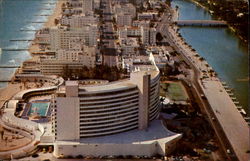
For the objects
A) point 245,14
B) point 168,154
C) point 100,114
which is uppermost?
point 245,14

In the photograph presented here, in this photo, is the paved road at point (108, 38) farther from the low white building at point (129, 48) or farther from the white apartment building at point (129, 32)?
the white apartment building at point (129, 32)

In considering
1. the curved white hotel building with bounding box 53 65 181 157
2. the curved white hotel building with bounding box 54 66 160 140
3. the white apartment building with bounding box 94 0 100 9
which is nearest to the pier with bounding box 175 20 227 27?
the white apartment building with bounding box 94 0 100 9

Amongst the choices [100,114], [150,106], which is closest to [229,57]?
[150,106]

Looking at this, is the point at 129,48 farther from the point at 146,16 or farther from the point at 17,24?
the point at 17,24

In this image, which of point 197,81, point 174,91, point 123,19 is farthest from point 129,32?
point 174,91

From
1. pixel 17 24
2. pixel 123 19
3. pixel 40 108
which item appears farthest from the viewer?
pixel 123 19

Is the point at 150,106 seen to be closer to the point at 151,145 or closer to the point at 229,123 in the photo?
the point at 151,145

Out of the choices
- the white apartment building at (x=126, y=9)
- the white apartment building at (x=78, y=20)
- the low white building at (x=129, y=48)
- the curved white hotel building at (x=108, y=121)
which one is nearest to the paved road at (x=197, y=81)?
the curved white hotel building at (x=108, y=121)
